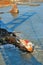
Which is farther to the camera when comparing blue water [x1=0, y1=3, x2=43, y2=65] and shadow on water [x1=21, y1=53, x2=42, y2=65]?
blue water [x1=0, y1=3, x2=43, y2=65]

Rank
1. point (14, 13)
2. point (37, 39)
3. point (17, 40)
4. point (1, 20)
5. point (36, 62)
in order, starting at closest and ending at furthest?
point (36, 62) → point (17, 40) → point (37, 39) → point (1, 20) → point (14, 13)

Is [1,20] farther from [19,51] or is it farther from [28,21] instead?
[19,51]

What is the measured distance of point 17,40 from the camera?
4652mm

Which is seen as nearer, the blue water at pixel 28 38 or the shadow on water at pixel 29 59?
the shadow on water at pixel 29 59

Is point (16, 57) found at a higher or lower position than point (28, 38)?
higher

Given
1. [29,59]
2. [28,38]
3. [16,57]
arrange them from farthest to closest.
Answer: [28,38] < [16,57] < [29,59]

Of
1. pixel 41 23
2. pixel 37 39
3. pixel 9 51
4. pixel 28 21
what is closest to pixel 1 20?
pixel 28 21

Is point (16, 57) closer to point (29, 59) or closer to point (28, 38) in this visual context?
point (29, 59)

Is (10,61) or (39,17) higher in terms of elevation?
(10,61)

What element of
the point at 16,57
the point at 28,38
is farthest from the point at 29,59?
the point at 28,38

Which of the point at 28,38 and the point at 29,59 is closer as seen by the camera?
the point at 29,59

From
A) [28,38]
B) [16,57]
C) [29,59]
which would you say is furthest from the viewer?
[28,38]

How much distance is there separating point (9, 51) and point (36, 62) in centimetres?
73

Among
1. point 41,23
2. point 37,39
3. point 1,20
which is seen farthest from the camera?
point 1,20
